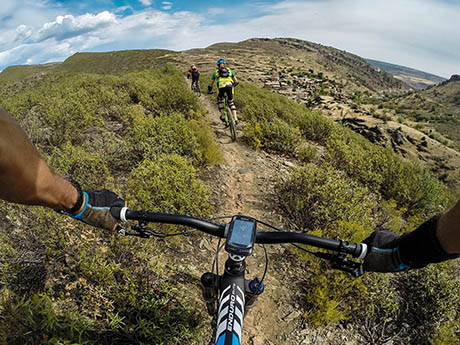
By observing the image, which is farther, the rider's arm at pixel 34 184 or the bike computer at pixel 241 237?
the bike computer at pixel 241 237

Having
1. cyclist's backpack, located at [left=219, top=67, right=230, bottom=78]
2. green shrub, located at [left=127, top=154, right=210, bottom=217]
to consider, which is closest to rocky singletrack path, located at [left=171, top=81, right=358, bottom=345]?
green shrub, located at [left=127, top=154, right=210, bottom=217]

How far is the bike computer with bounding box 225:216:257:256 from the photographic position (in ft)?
4.90

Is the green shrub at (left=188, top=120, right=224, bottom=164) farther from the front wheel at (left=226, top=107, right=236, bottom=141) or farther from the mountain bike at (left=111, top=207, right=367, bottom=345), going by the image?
the mountain bike at (left=111, top=207, right=367, bottom=345)

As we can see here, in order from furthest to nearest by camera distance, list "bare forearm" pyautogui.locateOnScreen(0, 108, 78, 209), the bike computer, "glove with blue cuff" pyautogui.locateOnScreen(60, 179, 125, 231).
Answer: "glove with blue cuff" pyautogui.locateOnScreen(60, 179, 125, 231)
the bike computer
"bare forearm" pyautogui.locateOnScreen(0, 108, 78, 209)

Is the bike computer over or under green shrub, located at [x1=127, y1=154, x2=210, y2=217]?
over

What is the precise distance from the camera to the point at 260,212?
5.30m

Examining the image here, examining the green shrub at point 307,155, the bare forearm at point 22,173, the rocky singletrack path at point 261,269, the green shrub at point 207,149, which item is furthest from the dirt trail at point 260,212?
the bare forearm at point 22,173

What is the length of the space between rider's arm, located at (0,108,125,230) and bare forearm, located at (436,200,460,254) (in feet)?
6.66

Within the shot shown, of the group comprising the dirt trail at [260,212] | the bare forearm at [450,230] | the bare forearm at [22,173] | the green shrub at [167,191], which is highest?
the bare forearm at [22,173]

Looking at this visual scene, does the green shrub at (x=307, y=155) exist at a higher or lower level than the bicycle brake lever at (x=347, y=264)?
lower

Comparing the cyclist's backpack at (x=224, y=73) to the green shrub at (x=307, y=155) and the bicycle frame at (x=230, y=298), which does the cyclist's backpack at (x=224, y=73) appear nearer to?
the green shrub at (x=307, y=155)

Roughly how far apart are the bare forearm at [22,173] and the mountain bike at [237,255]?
463 mm

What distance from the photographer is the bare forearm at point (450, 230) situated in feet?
3.62

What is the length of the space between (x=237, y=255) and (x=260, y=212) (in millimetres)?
3845
